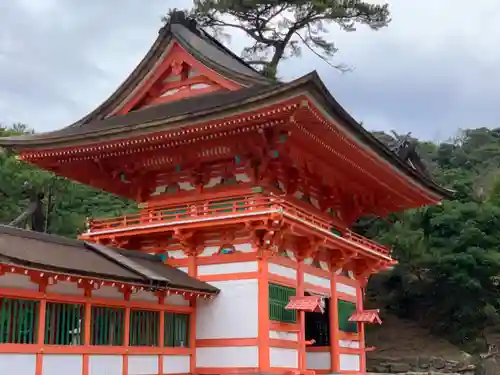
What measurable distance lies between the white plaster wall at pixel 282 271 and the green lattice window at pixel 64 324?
469cm

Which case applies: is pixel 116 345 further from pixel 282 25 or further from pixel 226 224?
pixel 282 25

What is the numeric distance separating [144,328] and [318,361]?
645 centimetres

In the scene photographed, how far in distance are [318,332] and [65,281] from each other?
369 inches

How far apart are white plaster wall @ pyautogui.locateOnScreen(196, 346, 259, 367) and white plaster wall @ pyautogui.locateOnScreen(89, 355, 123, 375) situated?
2533mm

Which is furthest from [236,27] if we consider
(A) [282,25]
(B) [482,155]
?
(B) [482,155]

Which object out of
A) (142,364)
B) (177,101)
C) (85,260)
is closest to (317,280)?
(142,364)

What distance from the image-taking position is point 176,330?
15.2 meters

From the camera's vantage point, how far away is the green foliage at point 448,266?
33938mm

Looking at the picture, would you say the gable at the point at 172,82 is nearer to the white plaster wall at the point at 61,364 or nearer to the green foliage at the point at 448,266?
the white plaster wall at the point at 61,364

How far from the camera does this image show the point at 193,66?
1761 cm

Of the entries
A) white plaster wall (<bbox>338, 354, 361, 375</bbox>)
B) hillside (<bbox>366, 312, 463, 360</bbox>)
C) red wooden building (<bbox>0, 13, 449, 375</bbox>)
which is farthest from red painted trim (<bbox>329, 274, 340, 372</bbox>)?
hillside (<bbox>366, 312, 463, 360</bbox>)

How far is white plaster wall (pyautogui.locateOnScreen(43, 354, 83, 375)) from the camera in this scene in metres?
11.9

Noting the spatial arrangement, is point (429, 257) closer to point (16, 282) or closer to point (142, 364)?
point (142, 364)

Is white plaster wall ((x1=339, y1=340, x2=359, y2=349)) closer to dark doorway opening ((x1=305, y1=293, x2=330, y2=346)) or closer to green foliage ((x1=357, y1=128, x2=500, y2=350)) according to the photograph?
dark doorway opening ((x1=305, y1=293, x2=330, y2=346))
